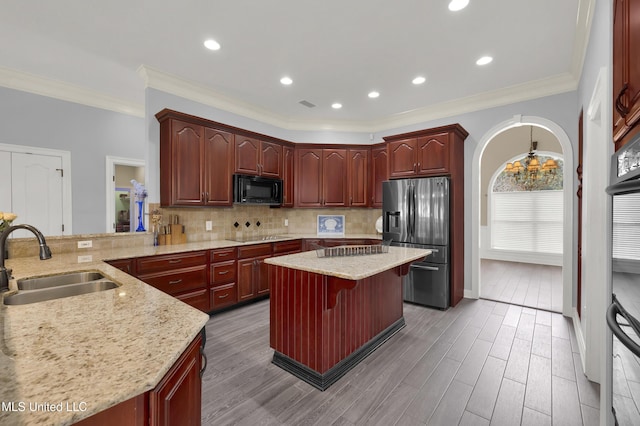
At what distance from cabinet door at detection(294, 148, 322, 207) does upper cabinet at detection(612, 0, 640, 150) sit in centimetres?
382

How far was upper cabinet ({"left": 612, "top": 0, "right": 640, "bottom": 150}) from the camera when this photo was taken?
1.07 m

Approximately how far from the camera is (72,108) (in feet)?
12.7

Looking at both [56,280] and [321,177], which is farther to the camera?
[321,177]

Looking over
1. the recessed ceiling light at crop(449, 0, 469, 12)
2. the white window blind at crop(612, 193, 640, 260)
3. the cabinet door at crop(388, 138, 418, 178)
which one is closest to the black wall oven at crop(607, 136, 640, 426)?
the white window blind at crop(612, 193, 640, 260)

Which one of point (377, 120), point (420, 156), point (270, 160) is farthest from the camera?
point (377, 120)

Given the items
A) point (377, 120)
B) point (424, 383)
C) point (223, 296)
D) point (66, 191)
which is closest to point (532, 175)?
point (377, 120)

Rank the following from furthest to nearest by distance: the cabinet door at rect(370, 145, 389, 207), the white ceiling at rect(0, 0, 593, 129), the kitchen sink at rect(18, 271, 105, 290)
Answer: the cabinet door at rect(370, 145, 389, 207) < the white ceiling at rect(0, 0, 593, 129) < the kitchen sink at rect(18, 271, 105, 290)

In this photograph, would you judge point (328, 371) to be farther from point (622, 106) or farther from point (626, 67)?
point (626, 67)

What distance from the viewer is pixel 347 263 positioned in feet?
7.25

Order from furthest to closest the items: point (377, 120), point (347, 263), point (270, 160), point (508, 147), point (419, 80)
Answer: point (508, 147), point (377, 120), point (270, 160), point (419, 80), point (347, 263)

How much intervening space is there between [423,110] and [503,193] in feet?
14.8

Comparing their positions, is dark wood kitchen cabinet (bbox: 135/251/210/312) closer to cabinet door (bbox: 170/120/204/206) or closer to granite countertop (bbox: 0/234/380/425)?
cabinet door (bbox: 170/120/204/206)

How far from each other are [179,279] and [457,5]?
3.72m

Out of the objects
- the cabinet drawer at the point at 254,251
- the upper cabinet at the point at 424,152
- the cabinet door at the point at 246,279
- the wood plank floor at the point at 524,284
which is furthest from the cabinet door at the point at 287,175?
the wood plank floor at the point at 524,284
